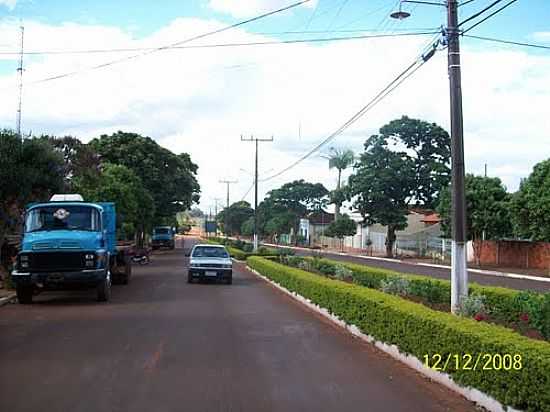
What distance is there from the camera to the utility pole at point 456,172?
11.7m

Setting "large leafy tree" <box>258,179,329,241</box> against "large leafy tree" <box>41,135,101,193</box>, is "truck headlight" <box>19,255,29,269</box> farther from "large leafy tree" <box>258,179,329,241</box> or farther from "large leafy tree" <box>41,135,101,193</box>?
"large leafy tree" <box>258,179,329,241</box>

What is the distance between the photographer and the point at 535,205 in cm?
3481

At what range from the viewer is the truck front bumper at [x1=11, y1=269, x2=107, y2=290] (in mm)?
17484

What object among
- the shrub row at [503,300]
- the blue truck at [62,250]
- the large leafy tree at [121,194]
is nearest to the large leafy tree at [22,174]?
the blue truck at [62,250]

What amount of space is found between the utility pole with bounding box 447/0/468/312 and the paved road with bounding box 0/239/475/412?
2099 mm

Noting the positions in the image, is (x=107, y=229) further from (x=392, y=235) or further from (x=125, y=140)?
(x=392, y=235)

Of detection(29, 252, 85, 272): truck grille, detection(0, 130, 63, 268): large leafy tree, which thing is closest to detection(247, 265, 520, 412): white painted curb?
detection(29, 252, 85, 272): truck grille

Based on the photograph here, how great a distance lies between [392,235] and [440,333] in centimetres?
5155

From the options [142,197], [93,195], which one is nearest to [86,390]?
[93,195]

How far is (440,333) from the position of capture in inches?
334

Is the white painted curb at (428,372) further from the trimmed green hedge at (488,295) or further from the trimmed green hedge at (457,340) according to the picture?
the trimmed green hedge at (488,295)

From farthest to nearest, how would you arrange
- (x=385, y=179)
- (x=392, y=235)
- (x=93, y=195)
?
(x=392, y=235) → (x=385, y=179) → (x=93, y=195)

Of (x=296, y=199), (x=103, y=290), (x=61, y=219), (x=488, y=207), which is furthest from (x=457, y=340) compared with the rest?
(x=296, y=199)

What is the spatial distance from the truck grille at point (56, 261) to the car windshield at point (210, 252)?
9865 mm
